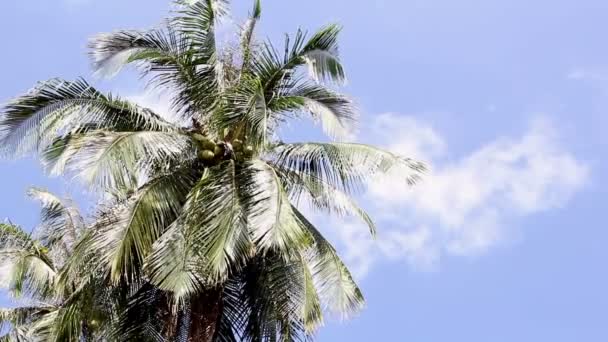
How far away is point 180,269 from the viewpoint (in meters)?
12.1

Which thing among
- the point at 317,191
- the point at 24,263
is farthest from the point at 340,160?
the point at 24,263

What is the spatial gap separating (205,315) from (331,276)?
1.93 metres

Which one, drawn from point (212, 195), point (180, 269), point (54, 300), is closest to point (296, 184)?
point (212, 195)

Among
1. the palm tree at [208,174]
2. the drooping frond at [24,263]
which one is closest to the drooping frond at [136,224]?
the palm tree at [208,174]

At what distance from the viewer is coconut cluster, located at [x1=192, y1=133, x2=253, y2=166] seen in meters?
13.5

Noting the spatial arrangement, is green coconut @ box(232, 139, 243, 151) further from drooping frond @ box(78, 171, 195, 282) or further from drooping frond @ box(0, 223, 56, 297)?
drooping frond @ box(0, 223, 56, 297)

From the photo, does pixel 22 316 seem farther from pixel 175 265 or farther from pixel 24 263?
pixel 175 265

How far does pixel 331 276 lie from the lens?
13.5 m

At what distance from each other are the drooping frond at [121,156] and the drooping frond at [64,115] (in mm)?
375

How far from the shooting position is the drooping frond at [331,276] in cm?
1320

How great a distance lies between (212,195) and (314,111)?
2.25 m

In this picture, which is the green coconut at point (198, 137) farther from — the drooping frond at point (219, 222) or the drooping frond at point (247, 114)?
the drooping frond at point (219, 222)

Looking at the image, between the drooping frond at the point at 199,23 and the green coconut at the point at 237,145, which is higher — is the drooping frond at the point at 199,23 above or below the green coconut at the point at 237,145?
above

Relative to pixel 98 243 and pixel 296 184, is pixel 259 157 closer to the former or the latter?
pixel 296 184
